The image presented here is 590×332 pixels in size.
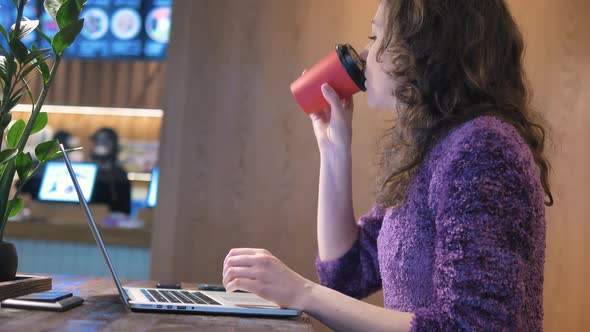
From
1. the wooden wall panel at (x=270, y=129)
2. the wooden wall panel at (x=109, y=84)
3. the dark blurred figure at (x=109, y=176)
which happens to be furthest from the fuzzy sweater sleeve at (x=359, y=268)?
the wooden wall panel at (x=109, y=84)

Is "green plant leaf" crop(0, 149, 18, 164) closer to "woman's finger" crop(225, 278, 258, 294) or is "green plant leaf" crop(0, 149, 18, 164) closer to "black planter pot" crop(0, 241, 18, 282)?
"black planter pot" crop(0, 241, 18, 282)

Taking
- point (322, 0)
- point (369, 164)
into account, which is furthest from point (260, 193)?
point (322, 0)

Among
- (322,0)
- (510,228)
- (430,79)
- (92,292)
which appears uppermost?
(322,0)

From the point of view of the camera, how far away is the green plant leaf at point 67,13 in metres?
1.00

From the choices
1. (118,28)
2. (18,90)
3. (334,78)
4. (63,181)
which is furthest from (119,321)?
(118,28)

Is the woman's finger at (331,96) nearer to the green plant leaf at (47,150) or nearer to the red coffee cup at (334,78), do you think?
the red coffee cup at (334,78)

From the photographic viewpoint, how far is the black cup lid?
1.24 m

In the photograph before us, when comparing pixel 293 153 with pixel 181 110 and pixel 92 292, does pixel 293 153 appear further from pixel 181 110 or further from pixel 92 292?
pixel 92 292

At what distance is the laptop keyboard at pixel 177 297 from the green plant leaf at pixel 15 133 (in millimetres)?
341

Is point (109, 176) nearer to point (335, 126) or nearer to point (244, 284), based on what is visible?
point (335, 126)

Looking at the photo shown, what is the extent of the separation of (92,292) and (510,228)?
0.70 metres

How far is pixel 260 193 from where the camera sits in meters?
2.29

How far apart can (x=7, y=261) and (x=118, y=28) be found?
3.55 metres

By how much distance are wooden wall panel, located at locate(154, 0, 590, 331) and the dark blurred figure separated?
196 cm
